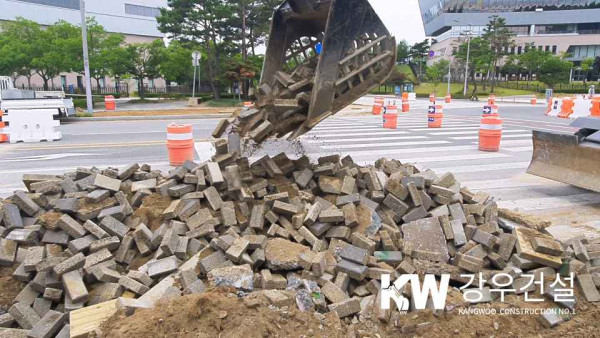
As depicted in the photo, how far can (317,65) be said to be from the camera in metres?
5.21

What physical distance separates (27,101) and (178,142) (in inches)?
457

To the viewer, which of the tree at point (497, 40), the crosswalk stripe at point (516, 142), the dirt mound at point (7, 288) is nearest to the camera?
the dirt mound at point (7, 288)

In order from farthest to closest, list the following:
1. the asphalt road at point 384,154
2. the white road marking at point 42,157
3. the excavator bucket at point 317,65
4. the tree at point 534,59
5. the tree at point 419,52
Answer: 1. the tree at point 419,52
2. the tree at point 534,59
3. the white road marking at point 42,157
4. the asphalt road at point 384,154
5. the excavator bucket at point 317,65

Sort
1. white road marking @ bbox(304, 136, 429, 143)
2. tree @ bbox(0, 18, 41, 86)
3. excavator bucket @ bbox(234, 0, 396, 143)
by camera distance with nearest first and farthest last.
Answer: excavator bucket @ bbox(234, 0, 396, 143), white road marking @ bbox(304, 136, 429, 143), tree @ bbox(0, 18, 41, 86)

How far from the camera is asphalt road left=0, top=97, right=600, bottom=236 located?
7.38 meters

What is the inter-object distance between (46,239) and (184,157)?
5.11 m

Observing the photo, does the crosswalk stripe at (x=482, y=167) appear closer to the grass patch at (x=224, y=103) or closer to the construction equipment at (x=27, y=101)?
the construction equipment at (x=27, y=101)

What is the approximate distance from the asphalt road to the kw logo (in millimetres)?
3175

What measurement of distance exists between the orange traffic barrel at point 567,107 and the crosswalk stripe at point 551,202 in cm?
1955

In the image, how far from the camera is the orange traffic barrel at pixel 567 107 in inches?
933

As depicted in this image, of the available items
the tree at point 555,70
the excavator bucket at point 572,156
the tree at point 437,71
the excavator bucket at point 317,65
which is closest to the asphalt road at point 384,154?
the excavator bucket at point 572,156

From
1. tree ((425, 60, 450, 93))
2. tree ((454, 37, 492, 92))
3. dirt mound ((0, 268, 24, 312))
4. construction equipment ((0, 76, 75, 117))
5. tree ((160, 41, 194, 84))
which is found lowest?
dirt mound ((0, 268, 24, 312))

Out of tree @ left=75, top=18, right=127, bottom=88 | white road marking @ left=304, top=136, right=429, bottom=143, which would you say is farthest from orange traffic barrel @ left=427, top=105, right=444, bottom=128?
tree @ left=75, top=18, right=127, bottom=88

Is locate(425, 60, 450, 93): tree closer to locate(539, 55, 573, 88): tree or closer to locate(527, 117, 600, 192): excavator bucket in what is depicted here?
locate(539, 55, 573, 88): tree
